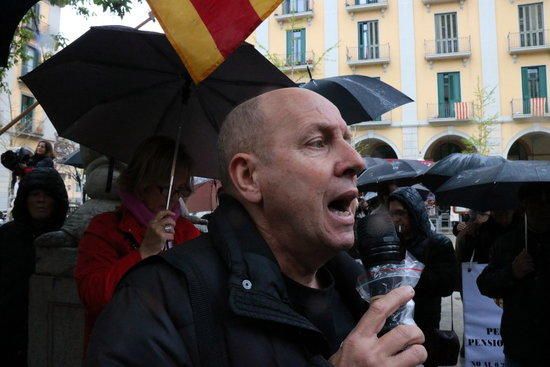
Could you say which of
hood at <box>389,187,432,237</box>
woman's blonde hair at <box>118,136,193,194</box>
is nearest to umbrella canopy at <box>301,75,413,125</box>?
hood at <box>389,187,432,237</box>

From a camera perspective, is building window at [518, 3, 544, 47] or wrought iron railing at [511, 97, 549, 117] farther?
building window at [518, 3, 544, 47]

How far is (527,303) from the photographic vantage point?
3.12m

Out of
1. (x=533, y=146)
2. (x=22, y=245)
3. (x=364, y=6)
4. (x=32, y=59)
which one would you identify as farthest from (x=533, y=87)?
(x=22, y=245)

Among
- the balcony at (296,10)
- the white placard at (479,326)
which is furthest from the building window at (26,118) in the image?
the white placard at (479,326)

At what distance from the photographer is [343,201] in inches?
48.9

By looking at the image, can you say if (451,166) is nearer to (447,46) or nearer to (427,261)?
(427,261)

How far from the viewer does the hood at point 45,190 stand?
10.5 ft

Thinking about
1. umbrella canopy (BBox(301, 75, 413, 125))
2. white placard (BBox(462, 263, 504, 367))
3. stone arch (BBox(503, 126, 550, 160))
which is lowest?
white placard (BBox(462, 263, 504, 367))

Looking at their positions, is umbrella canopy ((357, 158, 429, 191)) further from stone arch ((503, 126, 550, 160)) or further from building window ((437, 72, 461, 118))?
stone arch ((503, 126, 550, 160))

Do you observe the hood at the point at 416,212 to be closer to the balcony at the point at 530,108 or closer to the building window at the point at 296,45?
the balcony at the point at 530,108

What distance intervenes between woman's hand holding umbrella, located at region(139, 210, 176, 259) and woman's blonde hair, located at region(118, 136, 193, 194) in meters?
0.31

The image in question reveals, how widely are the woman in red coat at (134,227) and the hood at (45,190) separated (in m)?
1.29

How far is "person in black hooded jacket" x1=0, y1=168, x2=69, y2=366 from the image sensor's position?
2959 mm

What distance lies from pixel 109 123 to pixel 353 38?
2719 cm
